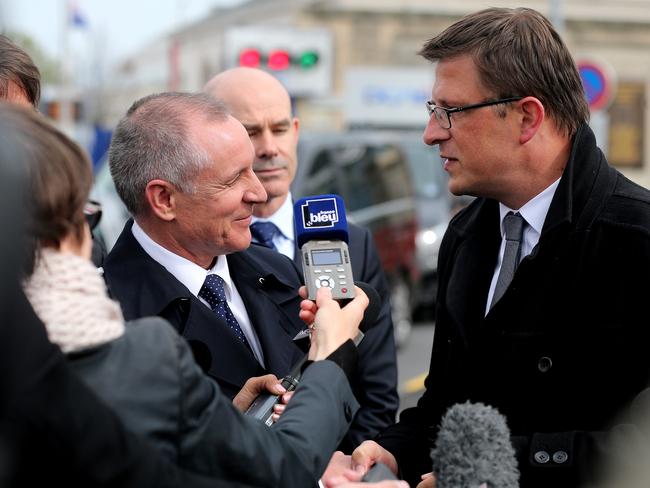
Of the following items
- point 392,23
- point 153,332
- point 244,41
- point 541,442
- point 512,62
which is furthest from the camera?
point 392,23

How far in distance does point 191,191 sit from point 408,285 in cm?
875

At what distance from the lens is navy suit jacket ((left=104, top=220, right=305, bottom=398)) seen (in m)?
3.33

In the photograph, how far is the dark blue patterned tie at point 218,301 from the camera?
11.4ft

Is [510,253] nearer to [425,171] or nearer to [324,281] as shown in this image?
[324,281]

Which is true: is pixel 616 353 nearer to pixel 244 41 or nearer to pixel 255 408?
pixel 255 408

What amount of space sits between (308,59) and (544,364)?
14.0 meters

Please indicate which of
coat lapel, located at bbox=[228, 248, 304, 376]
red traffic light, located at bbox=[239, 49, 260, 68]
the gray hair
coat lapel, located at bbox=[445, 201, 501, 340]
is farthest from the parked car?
coat lapel, located at bbox=[445, 201, 501, 340]

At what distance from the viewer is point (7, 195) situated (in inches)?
67.7

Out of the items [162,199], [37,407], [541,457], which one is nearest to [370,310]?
[541,457]

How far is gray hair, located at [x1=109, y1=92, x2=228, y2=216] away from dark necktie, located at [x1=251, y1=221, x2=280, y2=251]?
109 centimetres

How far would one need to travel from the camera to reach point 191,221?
3.49 meters

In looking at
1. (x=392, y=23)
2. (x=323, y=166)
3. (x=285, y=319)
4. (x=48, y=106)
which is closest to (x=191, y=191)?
(x=285, y=319)

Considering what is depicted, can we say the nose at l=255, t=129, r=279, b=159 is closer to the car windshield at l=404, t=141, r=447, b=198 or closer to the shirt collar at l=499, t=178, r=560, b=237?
the shirt collar at l=499, t=178, r=560, b=237

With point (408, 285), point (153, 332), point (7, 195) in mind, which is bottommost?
point (408, 285)
